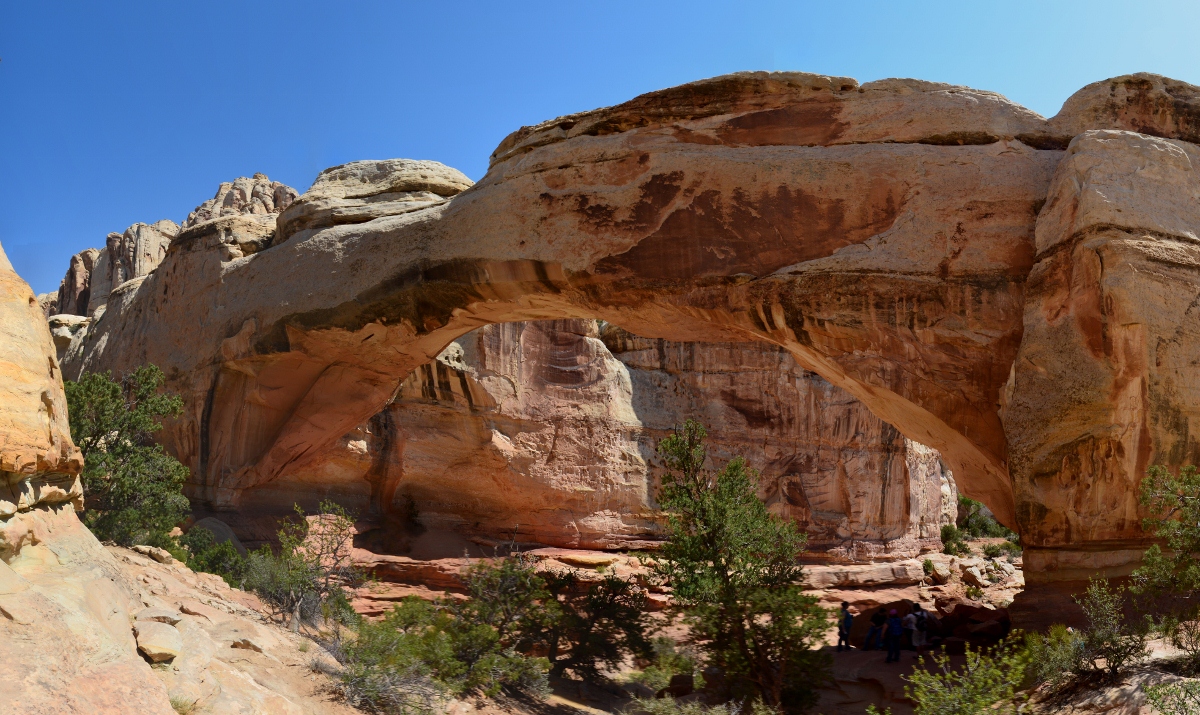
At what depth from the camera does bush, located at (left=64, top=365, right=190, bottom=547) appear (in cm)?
1378

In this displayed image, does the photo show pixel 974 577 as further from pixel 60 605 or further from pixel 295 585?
pixel 60 605

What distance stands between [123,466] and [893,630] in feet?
44.5

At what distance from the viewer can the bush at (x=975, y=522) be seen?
3603cm

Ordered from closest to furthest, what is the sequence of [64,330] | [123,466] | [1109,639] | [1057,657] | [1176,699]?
[1176,699], [1109,639], [1057,657], [123,466], [64,330]

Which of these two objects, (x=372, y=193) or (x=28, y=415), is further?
(x=372, y=193)

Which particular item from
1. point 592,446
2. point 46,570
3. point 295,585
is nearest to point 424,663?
point 295,585

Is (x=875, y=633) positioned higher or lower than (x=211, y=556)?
lower

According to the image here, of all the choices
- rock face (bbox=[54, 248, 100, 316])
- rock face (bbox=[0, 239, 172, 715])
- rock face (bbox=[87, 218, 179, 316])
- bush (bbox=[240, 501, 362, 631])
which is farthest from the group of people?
rock face (bbox=[54, 248, 100, 316])

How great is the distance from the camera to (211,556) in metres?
15.2

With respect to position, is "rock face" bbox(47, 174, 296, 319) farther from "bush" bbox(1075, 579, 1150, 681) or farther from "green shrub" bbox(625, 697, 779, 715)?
"bush" bbox(1075, 579, 1150, 681)

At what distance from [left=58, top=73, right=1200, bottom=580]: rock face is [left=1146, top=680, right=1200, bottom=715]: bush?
3449 millimetres

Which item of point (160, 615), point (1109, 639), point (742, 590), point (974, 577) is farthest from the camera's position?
point (974, 577)

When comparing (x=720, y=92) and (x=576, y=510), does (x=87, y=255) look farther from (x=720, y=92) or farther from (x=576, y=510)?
(x=720, y=92)

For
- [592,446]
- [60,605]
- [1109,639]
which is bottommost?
[1109,639]
